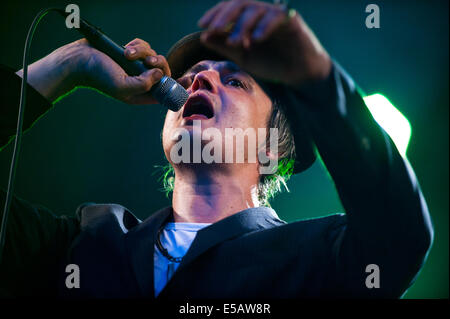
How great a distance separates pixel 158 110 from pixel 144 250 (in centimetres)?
160

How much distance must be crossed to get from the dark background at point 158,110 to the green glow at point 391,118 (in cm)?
7

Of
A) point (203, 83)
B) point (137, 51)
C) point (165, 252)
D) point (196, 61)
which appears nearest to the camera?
point (137, 51)

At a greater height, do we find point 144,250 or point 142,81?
point 142,81

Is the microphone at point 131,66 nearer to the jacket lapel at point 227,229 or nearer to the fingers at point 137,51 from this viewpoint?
the fingers at point 137,51

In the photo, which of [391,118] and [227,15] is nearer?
[227,15]

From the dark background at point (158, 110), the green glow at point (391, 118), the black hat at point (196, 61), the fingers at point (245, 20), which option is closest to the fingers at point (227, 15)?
the fingers at point (245, 20)

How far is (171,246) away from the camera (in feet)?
4.26

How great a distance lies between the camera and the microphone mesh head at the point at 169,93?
1202 millimetres

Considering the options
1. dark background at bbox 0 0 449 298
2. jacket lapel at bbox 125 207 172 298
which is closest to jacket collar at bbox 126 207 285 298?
jacket lapel at bbox 125 207 172 298

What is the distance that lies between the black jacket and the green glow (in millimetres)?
1501

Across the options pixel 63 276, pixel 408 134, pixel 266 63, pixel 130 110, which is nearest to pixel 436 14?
pixel 408 134

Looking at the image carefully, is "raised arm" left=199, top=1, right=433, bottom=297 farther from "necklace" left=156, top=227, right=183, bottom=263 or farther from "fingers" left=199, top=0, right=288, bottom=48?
"necklace" left=156, top=227, right=183, bottom=263

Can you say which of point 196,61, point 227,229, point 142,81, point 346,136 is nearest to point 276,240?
point 227,229

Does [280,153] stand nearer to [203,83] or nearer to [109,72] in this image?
[203,83]
